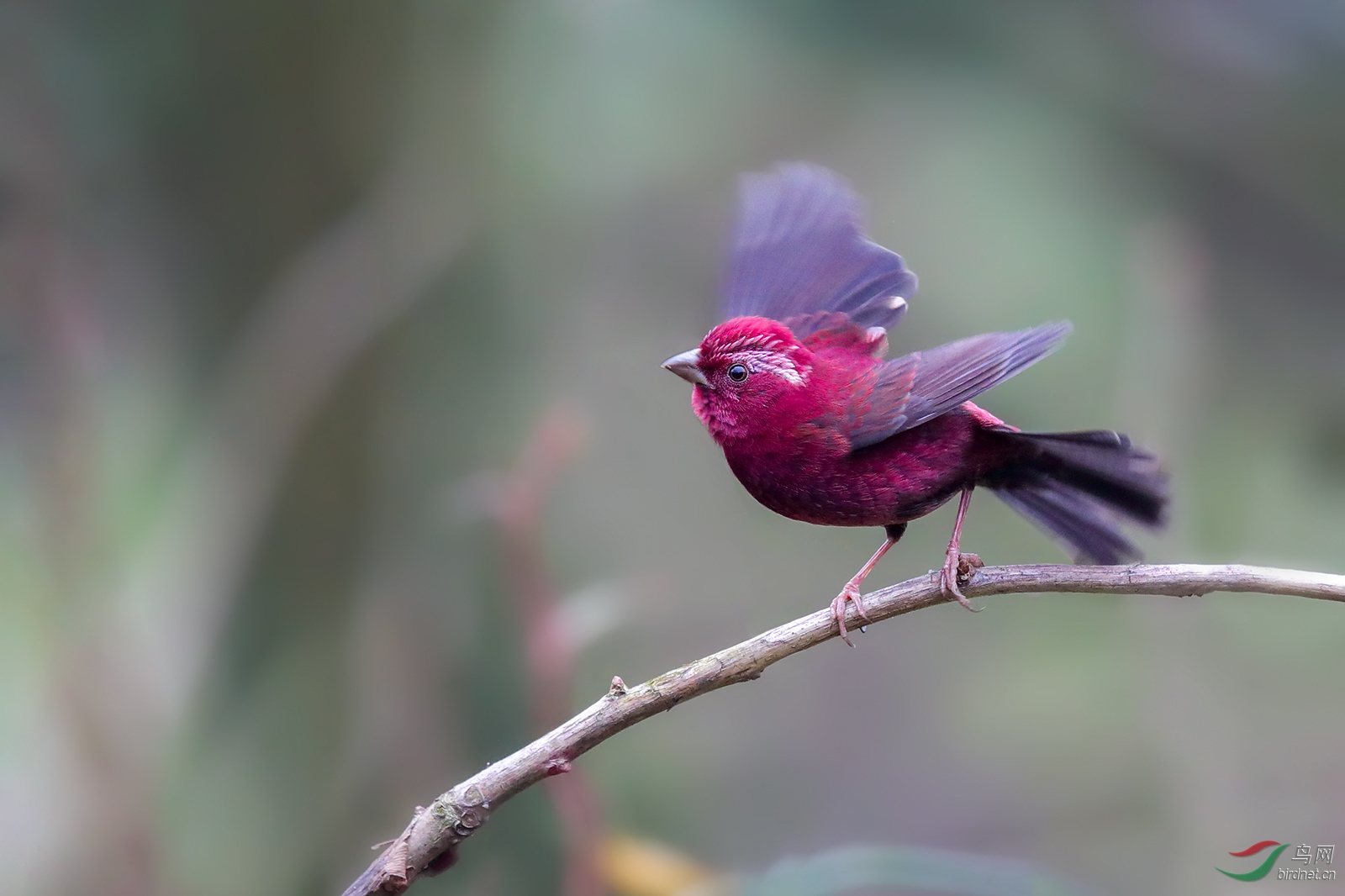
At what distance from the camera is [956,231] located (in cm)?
287

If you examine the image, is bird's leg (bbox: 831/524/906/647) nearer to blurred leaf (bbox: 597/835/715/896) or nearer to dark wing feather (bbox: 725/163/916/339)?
dark wing feather (bbox: 725/163/916/339)

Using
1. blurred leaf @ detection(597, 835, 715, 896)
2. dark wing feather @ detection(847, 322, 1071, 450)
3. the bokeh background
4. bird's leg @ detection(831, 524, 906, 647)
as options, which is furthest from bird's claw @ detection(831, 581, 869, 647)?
blurred leaf @ detection(597, 835, 715, 896)

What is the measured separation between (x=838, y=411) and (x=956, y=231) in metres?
1.58

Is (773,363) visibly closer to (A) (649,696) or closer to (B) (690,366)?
(B) (690,366)

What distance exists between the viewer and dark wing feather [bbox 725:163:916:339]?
1.75m

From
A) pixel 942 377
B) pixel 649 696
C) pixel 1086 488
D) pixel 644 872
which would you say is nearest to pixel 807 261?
pixel 942 377

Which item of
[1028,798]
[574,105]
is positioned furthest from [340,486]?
[1028,798]

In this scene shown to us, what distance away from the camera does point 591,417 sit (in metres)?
2.99

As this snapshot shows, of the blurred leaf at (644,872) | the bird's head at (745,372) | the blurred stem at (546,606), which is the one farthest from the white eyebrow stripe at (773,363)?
the blurred leaf at (644,872)

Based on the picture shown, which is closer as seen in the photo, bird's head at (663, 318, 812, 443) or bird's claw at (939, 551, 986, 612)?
bird's claw at (939, 551, 986, 612)

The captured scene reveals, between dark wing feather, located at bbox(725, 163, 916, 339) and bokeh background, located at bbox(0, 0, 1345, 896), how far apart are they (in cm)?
94

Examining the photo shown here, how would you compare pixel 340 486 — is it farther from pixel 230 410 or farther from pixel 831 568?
pixel 831 568

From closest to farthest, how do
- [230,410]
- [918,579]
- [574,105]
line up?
[918,579]
[230,410]
[574,105]

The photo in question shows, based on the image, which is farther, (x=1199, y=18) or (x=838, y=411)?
(x=1199, y=18)
